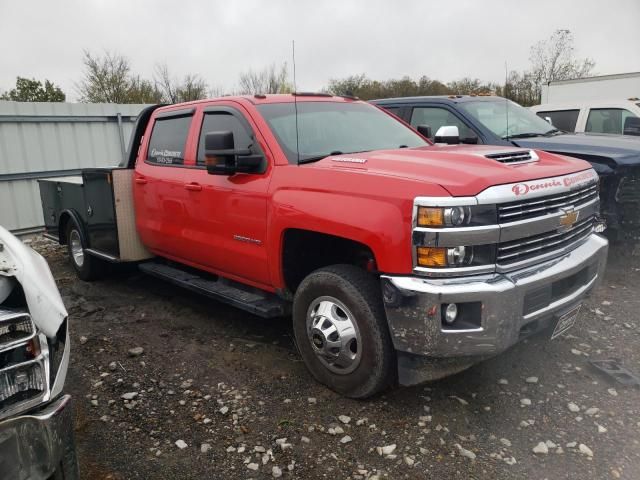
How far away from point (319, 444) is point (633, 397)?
2.03 metres

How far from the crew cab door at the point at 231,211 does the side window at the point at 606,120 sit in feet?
20.9

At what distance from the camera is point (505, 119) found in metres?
6.80

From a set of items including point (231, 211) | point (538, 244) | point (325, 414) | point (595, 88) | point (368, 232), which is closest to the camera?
point (368, 232)

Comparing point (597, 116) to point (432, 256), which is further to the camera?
point (597, 116)

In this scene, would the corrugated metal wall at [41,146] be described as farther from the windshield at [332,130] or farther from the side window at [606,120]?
the side window at [606,120]

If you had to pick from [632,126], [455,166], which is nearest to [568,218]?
[455,166]

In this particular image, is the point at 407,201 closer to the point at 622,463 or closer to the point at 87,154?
the point at 622,463

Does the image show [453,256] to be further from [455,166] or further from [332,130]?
[332,130]

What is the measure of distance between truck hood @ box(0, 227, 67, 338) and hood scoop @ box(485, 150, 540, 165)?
101 inches

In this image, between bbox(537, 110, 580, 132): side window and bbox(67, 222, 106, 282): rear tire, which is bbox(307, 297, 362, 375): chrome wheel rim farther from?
bbox(537, 110, 580, 132): side window

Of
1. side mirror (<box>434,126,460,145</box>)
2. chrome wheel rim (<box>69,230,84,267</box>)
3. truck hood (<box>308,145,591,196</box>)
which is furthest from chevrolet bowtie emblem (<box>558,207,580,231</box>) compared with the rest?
chrome wheel rim (<box>69,230,84,267</box>)

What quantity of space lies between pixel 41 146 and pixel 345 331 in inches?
343

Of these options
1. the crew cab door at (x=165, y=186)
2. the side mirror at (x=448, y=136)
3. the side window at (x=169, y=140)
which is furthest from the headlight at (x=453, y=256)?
the side window at (x=169, y=140)

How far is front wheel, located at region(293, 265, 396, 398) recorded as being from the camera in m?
3.13
